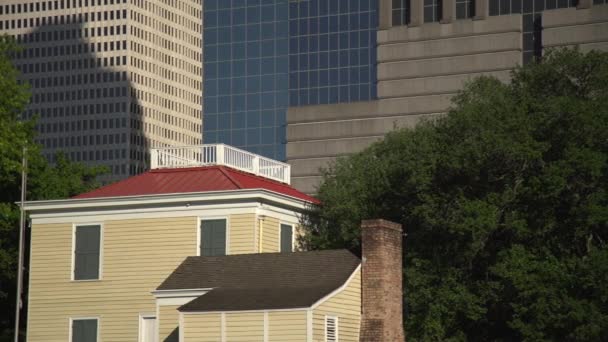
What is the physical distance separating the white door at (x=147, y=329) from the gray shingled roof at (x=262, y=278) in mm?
2759

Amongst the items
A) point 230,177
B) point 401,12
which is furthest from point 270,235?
point 401,12

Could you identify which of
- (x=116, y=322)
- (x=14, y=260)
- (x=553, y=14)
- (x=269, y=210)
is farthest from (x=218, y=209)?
(x=553, y=14)

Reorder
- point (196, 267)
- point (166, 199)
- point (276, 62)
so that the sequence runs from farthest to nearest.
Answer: point (276, 62), point (166, 199), point (196, 267)

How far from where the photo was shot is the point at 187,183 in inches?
2088

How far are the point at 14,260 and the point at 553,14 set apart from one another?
106 m

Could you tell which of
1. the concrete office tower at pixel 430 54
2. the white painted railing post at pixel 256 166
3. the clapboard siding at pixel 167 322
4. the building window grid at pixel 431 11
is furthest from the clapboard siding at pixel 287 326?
the building window grid at pixel 431 11

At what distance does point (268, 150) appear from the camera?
182000 mm

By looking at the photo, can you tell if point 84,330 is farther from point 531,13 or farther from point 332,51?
point 332,51

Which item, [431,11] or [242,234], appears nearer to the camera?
[242,234]

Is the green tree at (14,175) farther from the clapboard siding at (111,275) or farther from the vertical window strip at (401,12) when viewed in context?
the vertical window strip at (401,12)

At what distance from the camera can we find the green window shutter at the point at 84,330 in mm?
51062

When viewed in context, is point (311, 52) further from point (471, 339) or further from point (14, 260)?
point (471, 339)

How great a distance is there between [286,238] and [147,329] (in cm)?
620

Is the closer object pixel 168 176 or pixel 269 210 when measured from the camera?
pixel 269 210
